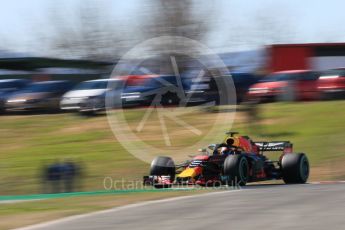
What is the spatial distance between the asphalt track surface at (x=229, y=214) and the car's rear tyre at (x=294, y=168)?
356 cm

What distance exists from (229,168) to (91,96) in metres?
→ 17.4

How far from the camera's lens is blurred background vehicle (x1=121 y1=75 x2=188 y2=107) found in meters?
32.5

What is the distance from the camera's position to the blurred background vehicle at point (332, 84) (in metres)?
33.4

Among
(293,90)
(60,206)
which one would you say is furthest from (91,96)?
(60,206)

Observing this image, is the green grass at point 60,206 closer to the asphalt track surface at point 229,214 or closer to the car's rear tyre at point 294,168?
the asphalt track surface at point 229,214

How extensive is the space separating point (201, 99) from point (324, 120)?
17.6ft

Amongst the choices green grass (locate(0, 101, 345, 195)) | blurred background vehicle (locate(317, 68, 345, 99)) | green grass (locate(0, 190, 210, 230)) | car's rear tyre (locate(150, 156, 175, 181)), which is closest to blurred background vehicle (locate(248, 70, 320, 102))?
blurred background vehicle (locate(317, 68, 345, 99))

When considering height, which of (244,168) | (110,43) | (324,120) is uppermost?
(110,43)

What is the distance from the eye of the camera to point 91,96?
3325 cm

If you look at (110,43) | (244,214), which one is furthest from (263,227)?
(110,43)

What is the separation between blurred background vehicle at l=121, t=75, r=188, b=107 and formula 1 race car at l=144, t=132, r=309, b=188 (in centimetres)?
1424

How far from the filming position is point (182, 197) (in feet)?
47.0

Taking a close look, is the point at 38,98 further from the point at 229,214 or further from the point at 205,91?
the point at 229,214

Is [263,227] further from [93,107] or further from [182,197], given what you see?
[93,107]
